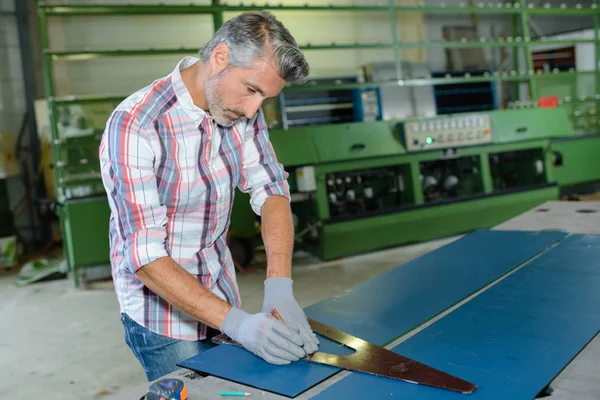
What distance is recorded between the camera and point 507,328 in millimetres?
1345

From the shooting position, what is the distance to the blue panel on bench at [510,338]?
3.51 ft

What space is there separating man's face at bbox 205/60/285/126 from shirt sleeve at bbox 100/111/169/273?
0.58 ft

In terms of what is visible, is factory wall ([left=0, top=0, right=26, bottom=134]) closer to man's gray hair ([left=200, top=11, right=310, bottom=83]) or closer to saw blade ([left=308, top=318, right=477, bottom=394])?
man's gray hair ([left=200, top=11, right=310, bottom=83])

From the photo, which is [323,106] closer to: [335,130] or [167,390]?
[335,130]

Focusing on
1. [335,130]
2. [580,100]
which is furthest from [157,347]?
[580,100]

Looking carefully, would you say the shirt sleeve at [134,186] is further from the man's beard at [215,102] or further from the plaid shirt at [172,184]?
the man's beard at [215,102]

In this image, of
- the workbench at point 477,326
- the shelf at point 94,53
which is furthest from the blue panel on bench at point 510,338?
the shelf at point 94,53

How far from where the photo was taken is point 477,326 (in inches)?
54.0

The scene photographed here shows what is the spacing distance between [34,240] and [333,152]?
383cm

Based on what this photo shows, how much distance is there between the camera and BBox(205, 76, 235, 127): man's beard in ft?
4.27

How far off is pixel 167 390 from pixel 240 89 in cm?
65

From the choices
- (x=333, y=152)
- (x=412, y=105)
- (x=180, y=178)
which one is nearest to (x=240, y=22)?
(x=180, y=178)

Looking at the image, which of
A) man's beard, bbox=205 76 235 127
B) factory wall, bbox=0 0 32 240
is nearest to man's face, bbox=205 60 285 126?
man's beard, bbox=205 76 235 127

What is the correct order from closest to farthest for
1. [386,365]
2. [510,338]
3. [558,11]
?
[386,365] < [510,338] < [558,11]
